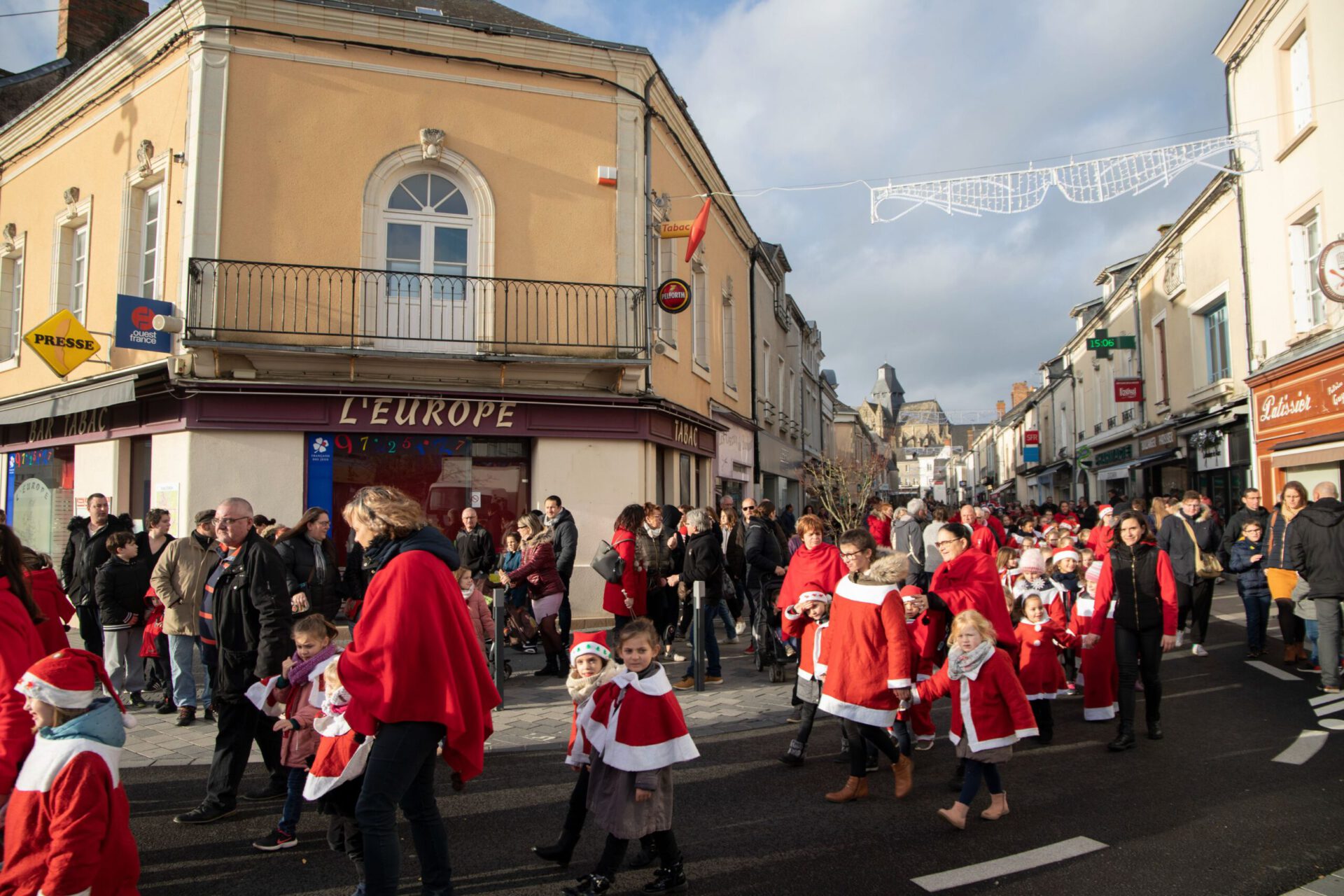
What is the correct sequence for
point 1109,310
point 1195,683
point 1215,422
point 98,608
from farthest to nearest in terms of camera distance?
point 1109,310, point 1215,422, point 1195,683, point 98,608

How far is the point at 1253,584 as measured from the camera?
377 inches

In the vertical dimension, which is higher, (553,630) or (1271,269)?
(1271,269)

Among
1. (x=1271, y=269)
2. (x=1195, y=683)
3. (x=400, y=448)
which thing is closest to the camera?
(x=1195, y=683)

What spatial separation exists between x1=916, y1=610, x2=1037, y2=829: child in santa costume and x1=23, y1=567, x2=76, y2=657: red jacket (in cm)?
488

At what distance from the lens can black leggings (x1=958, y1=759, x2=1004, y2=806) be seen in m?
4.60

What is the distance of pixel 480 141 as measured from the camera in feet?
39.6

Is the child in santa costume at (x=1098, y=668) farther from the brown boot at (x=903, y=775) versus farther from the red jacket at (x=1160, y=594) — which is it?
the brown boot at (x=903, y=775)

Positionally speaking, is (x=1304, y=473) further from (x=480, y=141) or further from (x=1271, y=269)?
(x=480, y=141)

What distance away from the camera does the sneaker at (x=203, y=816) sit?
Answer: 15.6 ft

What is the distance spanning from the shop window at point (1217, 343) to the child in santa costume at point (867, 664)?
58.1ft

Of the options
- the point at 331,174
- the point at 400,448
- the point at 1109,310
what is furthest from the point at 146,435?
the point at 1109,310

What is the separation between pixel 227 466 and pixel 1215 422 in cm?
1916

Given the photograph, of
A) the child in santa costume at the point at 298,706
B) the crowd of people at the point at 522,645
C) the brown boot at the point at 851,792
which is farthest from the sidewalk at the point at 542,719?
the child in santa costume at the point at 298,706

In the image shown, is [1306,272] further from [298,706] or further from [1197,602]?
[298,706]
